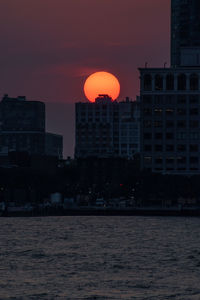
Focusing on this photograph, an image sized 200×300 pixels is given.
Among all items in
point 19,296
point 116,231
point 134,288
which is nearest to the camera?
point 19,296

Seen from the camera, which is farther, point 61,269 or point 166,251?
point 166,251

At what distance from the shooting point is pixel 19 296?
81.1 meters

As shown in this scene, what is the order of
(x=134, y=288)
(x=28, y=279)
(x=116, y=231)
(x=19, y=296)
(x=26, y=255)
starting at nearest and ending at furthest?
(x=19, y=296), (x=134, y=288), (x=28, y=279), (x=26, y=255), (x=116, y=231)

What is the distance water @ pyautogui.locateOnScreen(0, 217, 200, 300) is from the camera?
84.4 m

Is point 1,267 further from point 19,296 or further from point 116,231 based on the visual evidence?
point 116,231

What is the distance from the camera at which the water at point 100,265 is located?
277 ft

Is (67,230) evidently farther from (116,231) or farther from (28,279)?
(28,279)

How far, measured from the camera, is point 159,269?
103375mm

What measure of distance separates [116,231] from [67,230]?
10185 millimetres

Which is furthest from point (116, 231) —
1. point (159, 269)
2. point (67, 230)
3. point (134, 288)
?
point (134, 288)

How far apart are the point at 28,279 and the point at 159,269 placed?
1688 cm

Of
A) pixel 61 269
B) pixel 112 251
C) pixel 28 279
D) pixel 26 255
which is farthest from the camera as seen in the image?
pixel 112 251

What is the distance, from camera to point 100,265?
108 meters

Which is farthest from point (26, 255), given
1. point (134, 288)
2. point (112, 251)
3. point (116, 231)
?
point (116, 231)
